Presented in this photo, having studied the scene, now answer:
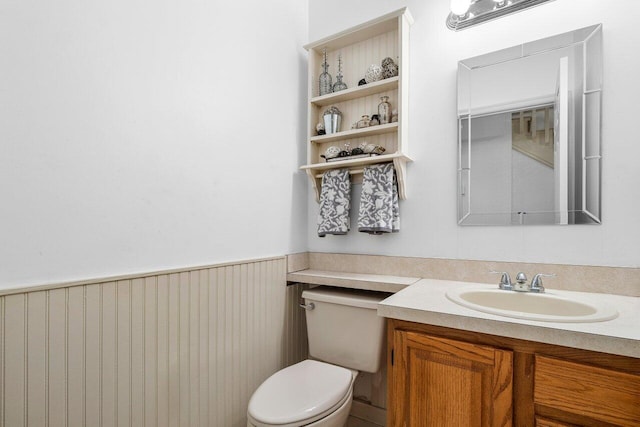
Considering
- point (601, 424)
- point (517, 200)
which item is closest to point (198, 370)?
point (601, 424)

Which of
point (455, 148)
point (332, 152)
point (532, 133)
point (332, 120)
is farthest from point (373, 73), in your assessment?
point (532, 133)

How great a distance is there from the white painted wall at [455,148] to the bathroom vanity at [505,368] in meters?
0.28

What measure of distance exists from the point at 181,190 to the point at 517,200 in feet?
4.73

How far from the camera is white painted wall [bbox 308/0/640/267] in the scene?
3.96 feet

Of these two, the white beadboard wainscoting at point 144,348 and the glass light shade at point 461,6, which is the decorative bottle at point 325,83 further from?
the white beadboard wainscoting at point 144,348

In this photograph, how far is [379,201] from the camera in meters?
1.59

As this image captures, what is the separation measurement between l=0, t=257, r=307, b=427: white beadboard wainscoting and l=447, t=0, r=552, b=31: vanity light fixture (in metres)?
1.49

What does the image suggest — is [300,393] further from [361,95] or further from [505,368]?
[361,95]

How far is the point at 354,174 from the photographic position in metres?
1.81

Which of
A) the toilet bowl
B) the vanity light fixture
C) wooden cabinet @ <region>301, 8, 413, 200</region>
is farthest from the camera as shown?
wooden cabinet @ <region>301, 8, 413, 200</region>

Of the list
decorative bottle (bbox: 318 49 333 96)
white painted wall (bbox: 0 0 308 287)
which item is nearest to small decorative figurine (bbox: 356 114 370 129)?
decorative bottle (bbox: 318 49 333 96)

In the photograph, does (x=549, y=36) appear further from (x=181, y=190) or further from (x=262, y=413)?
(x=262, y=413)

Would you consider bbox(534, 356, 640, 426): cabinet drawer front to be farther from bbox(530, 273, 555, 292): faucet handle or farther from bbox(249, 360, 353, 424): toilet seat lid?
bbox(249, 360, 353, 424): toilet seat lid

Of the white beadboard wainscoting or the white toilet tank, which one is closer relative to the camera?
the white beadboard wainscoting
